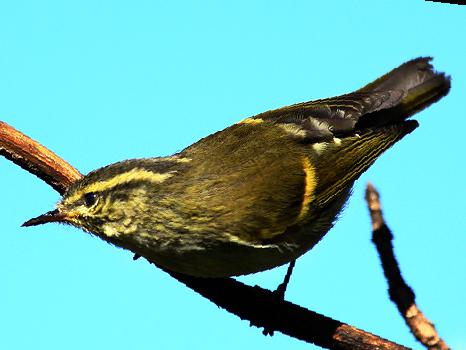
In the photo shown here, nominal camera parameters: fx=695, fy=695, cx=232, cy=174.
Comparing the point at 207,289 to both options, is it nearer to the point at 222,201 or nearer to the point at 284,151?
the point at 222,201

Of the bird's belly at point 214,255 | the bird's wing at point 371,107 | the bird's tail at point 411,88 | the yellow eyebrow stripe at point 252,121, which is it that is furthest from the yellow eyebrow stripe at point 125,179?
the bird's tail at point 411,88

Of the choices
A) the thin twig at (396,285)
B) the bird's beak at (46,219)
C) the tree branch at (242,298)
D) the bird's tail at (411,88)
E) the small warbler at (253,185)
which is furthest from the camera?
the bird's tail at (411,88)

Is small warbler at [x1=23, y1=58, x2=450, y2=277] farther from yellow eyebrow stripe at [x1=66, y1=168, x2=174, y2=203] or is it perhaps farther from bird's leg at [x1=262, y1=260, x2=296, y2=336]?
bird's leg at [x1=262, y1=260, x2=296, y2=336]

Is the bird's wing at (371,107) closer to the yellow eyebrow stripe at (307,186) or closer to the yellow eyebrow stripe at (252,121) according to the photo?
the yellow eyebrow stripe at (252,121)

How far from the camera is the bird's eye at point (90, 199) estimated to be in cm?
430

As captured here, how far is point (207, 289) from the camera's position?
15.8 feet

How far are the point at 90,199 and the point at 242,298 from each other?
1283 mm

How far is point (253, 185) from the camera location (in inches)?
188

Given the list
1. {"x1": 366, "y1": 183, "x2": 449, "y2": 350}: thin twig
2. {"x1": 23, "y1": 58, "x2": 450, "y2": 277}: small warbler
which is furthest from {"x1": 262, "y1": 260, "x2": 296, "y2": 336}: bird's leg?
{"x1": 366, "y1": 183, "x2": 449, "y2": 350}: thin twig

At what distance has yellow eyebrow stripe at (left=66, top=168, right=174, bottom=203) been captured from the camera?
429cm

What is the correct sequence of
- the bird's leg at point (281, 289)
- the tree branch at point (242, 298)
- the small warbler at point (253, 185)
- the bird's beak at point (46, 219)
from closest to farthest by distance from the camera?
1. the tree branch at point (242, 298)
2. the bird's beak at point (46, 219)
3. the small warbler at point (253, 185)
4. the bird's leg at point (281, 289)

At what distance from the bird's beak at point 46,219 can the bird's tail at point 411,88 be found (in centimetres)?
239

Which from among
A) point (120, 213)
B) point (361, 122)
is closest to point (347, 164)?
point (361, 122)

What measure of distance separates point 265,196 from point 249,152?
332mm
